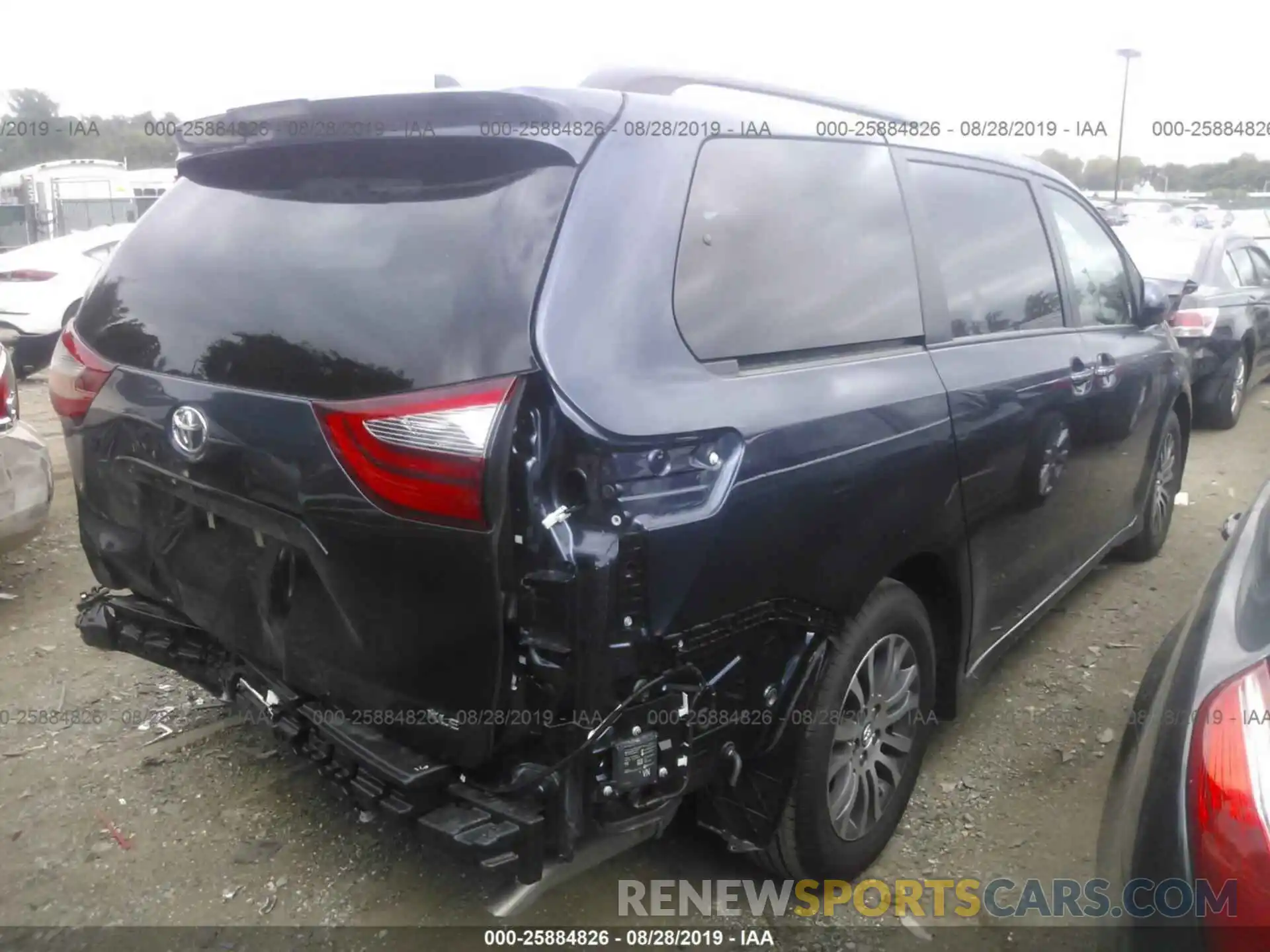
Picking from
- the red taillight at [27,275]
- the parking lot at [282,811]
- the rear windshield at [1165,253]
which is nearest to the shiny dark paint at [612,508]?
the parking lot at [282,811]

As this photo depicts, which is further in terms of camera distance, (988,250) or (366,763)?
(988,250)

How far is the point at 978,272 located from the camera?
2.98m

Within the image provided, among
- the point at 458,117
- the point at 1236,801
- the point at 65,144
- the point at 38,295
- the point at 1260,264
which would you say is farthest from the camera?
the point at 65,144

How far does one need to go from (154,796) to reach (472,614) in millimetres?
1790

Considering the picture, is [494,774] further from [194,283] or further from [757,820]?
[194,283]

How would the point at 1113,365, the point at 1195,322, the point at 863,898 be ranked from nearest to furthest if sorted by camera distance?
the point at 863,898, the point at 1113,365, the point at 1195,322

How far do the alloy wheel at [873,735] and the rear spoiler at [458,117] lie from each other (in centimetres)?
142

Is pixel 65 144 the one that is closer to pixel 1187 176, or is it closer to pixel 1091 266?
pixel 1187 176

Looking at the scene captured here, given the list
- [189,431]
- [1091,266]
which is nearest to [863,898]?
[189,431]

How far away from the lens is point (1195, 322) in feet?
25.1

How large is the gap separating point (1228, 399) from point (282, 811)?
791 centimetres

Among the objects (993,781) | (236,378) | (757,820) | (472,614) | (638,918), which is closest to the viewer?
(472,614)

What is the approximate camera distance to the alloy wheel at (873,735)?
2.45 m

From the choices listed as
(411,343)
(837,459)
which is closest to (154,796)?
(411,343)
